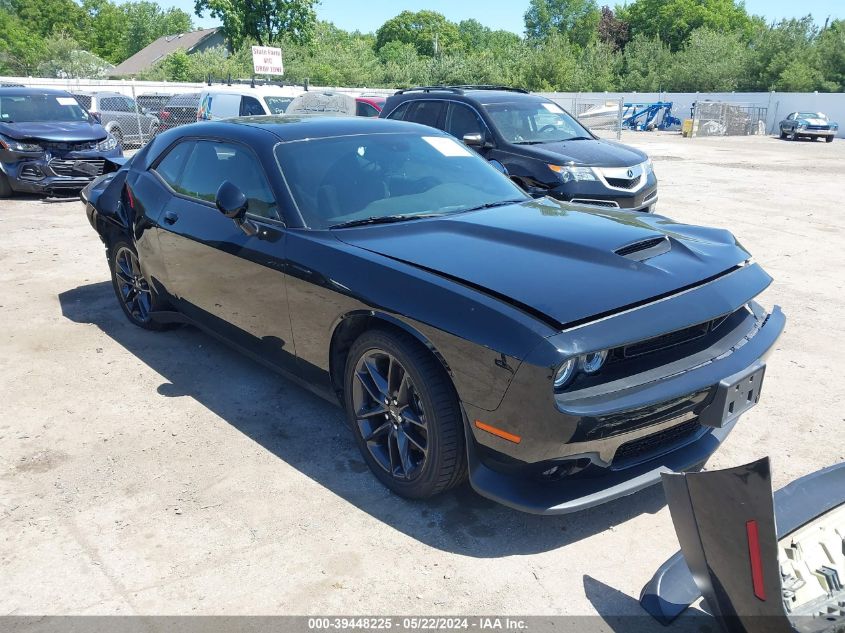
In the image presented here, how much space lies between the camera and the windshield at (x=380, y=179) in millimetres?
3770

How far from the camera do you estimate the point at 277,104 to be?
1748cm

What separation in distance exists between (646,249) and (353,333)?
1407mm

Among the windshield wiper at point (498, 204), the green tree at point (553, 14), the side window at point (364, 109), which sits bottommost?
the side window at point (364, 109)

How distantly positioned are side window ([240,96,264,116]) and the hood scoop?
14209 mm

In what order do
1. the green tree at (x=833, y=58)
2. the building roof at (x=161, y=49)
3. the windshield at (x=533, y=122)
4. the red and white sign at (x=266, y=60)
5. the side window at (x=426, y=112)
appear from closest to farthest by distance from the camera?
the windshield at (x=533, y=122) → the side window at (x=426, y=112) → the red and white sign at (x=266, y=60) → the green tree at (x=833, y=58) → the building roof at (x=161, y=49)

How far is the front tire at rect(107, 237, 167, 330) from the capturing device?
5.40 meters

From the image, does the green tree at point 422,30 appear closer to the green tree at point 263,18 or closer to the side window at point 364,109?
the green tree at point 263,18

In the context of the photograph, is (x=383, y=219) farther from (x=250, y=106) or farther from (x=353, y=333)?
(x=250, y=106)

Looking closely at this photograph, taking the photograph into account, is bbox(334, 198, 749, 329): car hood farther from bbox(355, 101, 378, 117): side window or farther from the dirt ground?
bbox(355, 101, 378, 117): side window

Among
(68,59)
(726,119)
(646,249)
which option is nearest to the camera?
(646,249)

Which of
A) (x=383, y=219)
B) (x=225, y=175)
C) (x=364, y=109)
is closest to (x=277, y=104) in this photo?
(x=364, y=109)

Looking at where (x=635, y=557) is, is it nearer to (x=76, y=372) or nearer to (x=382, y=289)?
(x=382, y=289)

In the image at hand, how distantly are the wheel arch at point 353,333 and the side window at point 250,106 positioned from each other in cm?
1382

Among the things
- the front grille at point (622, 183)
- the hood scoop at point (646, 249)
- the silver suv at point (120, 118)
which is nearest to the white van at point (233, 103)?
the silver suv at point (120, 118)
